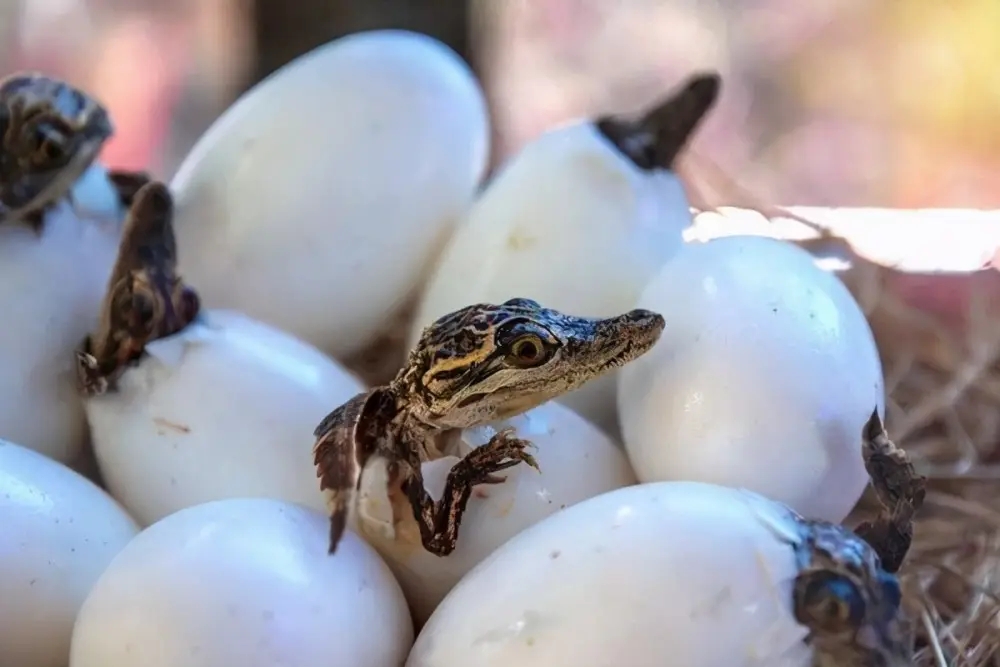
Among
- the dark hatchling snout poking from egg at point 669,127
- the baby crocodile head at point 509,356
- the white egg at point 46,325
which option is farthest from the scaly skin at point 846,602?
the white egg at point 46,325

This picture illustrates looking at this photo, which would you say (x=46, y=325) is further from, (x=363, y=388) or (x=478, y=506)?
(x=478, y=506)

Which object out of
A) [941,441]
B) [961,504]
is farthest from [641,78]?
[961,504]

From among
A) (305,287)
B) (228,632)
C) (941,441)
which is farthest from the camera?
(941,441)

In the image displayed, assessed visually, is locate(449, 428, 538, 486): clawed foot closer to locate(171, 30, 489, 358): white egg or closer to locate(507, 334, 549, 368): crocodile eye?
locate(507, 334, 549, 368): crocodile eye

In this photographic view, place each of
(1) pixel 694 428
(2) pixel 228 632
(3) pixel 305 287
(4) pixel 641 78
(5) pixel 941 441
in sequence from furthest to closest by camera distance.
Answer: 1. (4) pixel 641 78
2. (5) pixel 941 441
3. (3) pixel 305 287
4. (1) pixel 694 428
5. (2) pixel 228 632

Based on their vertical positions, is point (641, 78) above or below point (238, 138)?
below

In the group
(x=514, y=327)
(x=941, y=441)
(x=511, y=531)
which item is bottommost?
(x=941, y=441)

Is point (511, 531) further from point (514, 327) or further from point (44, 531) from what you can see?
point (44, 531)
